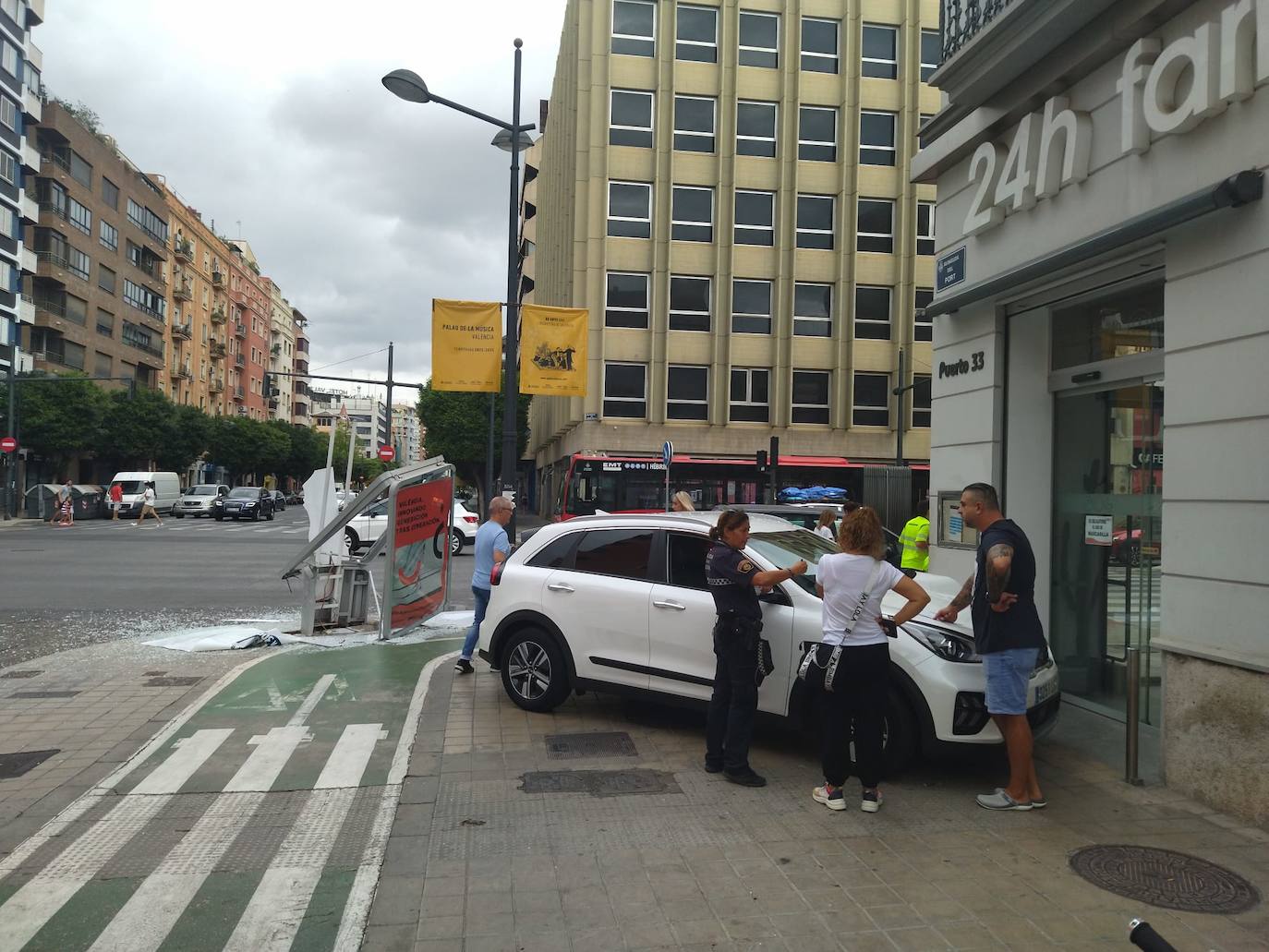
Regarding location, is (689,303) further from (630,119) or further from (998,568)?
(998,568)

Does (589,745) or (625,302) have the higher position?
(625,302)

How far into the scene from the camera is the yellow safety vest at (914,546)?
34.5ft

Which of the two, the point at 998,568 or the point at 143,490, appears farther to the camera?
the point at 143,490

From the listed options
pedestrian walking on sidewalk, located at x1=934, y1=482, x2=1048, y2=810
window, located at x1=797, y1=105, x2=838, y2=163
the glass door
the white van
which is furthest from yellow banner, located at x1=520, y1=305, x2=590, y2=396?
the white van

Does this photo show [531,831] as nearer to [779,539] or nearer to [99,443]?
[779,539]

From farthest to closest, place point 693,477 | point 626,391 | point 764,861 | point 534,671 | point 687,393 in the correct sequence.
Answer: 1. point 687,393
2. point 626,391
3. point 693,477
4. point 534,671
5. point 764,861

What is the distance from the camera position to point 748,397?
36.5m

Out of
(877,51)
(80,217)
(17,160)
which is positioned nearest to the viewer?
(877,51)

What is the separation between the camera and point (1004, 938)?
3.67m

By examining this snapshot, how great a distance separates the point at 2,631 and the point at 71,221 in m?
51.6

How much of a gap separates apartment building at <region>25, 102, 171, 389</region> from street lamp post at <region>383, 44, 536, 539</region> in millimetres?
39405

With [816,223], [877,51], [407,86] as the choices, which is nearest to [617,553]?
[407,86]

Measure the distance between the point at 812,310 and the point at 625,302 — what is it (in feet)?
24.0

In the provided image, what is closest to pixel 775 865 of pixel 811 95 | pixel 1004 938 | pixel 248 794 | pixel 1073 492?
pixel 1004 938
